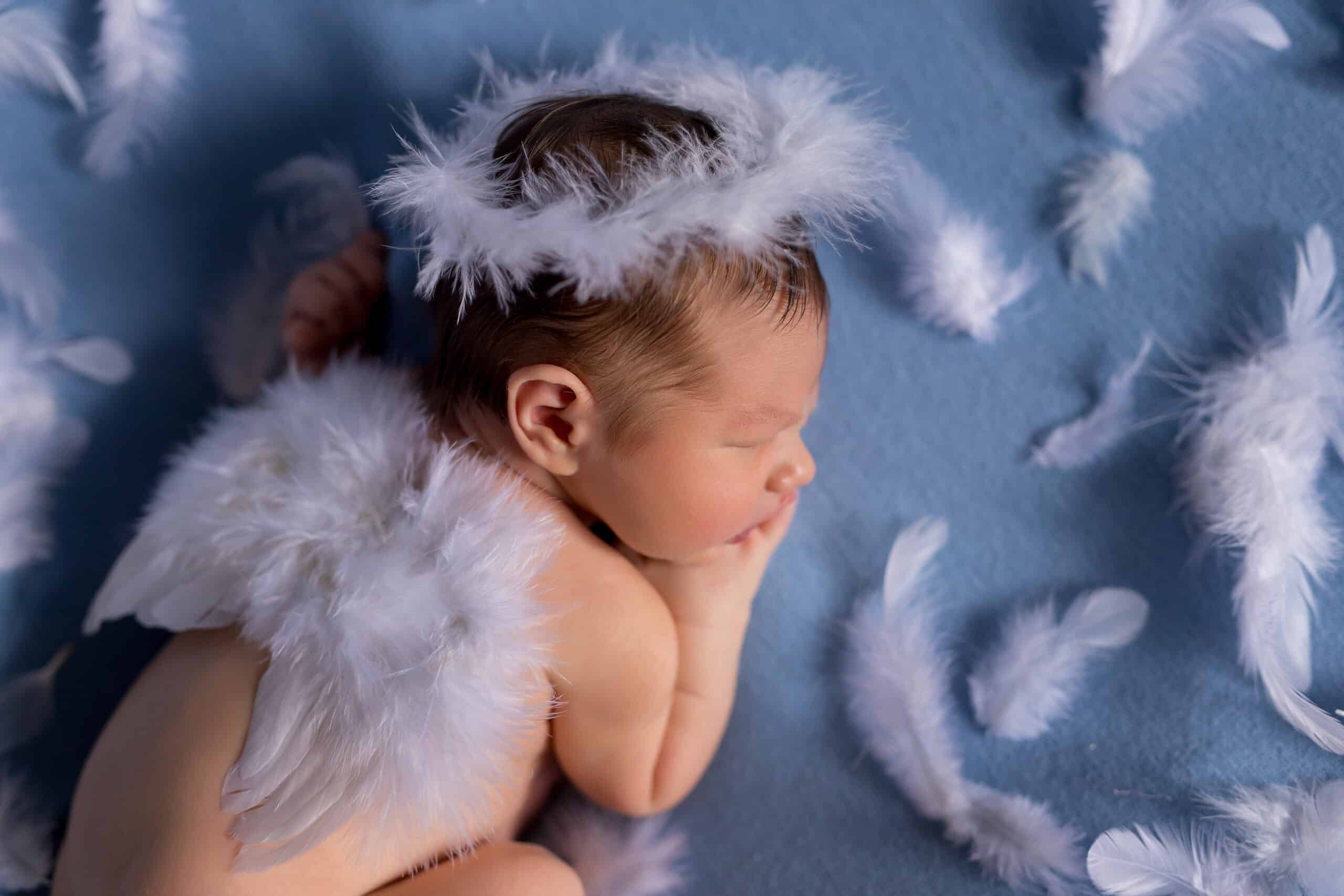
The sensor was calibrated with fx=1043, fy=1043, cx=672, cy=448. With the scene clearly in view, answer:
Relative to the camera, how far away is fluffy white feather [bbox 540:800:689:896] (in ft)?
4.26

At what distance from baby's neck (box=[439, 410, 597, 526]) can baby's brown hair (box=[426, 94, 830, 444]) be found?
0.05m

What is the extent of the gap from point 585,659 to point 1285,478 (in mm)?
811

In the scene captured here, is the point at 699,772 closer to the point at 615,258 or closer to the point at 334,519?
the point at 334,519

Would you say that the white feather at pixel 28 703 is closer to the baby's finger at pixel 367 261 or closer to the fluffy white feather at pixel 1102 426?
the baby's finger at pixel 367 261

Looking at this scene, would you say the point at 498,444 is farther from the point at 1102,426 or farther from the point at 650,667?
the point at 1102,426

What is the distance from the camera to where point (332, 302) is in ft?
4.32

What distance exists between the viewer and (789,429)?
1166 millimetres

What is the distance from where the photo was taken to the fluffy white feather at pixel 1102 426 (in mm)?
1275

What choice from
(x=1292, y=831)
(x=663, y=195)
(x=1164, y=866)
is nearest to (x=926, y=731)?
(x=1164, y=866)

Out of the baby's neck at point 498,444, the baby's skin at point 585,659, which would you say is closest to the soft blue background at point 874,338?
the baby's skin at point 585,659

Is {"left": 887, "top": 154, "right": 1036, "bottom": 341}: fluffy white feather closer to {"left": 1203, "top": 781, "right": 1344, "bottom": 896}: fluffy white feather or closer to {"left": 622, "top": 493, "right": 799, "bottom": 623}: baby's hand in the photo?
{"left": 622, "top": 493, "right": 799, "bottom": 623}: baby's hand

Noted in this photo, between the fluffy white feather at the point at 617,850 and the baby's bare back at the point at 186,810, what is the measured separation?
215mm

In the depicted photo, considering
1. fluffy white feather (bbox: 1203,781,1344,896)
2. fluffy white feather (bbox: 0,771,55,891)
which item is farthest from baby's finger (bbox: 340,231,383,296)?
fluffy white feather (bbox: 1203,781,1344,896)

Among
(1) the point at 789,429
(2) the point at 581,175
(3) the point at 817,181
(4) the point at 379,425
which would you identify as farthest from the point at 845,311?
(4) the point at 379,425
